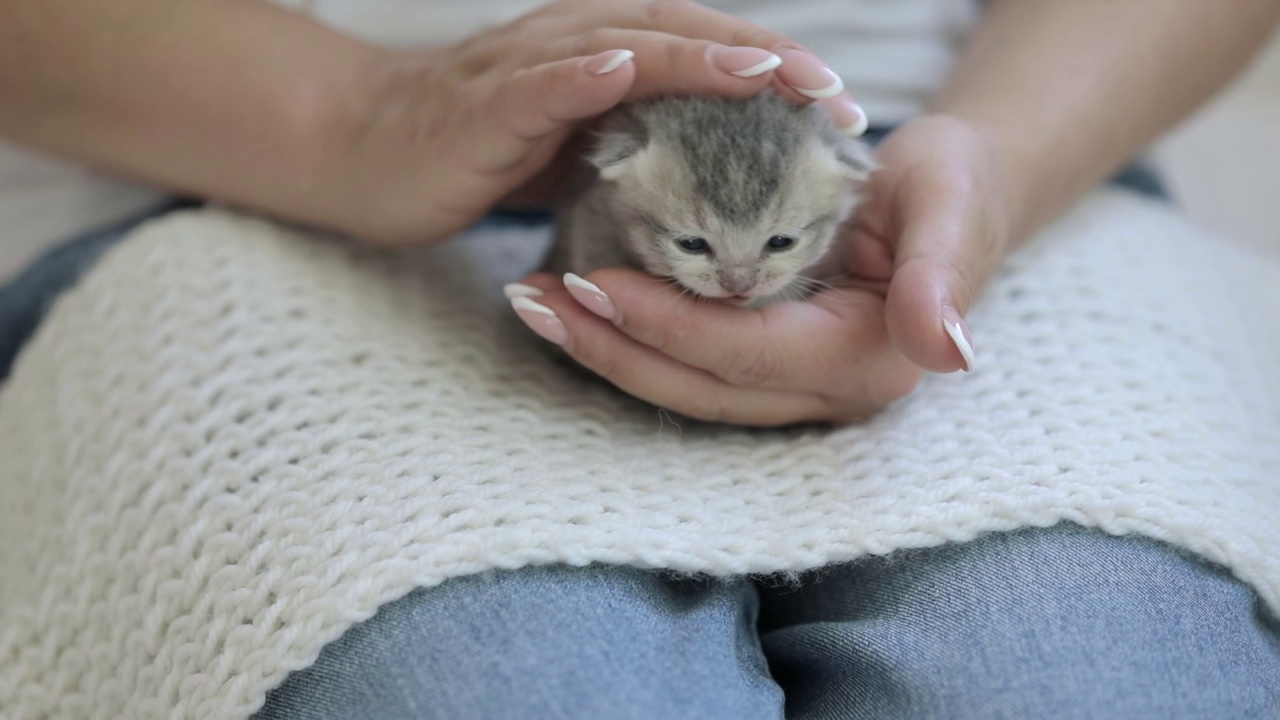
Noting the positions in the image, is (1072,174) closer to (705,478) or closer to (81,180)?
(705,478)

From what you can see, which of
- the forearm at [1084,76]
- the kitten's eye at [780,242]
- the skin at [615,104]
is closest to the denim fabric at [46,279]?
the skin at [615,104]

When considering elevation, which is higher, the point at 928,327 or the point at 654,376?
the point at 928,327

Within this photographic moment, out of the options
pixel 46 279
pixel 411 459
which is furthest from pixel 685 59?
pixel 46 279


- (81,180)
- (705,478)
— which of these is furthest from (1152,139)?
(81,180)

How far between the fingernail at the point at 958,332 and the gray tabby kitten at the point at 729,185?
195 millimetres

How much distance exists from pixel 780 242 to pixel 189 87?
0.59m

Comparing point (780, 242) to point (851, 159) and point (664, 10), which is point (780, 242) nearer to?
point (851, 159)

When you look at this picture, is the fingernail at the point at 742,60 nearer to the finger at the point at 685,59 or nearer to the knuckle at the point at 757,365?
the finger at the point at 685,59

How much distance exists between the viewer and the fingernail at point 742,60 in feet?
2.61

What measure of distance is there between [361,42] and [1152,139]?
2.96ft

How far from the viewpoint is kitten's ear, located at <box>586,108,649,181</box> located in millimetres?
875

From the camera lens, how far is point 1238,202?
1646 millimetres

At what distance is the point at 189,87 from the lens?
96 centimetres

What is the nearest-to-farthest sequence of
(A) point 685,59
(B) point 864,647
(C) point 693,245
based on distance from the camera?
(B) point 864,647, (A) point 685,59, (C) point 693,245
